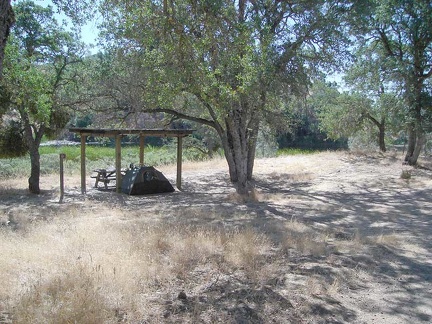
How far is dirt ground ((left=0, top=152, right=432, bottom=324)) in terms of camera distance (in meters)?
4.38

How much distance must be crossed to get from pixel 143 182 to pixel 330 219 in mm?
7740

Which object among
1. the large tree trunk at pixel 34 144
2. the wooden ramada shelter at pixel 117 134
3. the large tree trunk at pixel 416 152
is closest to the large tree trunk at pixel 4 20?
the wooden ramada shelter at pixel 117 134

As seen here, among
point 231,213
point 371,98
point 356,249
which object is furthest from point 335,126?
point 356,249

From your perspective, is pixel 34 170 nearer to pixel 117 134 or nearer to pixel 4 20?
pixel 117 134

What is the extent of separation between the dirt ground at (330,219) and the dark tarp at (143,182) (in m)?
0.58

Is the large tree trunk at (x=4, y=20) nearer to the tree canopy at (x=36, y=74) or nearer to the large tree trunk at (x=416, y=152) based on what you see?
the tree canopy at (x=36, y=74)

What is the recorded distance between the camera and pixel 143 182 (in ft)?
50.1

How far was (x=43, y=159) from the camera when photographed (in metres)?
27.3

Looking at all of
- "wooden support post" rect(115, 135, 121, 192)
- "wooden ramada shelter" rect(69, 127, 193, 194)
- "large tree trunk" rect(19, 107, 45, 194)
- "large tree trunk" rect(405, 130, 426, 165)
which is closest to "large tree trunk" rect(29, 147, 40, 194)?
"large tree trunk" rect(19, 107, 45, 194)

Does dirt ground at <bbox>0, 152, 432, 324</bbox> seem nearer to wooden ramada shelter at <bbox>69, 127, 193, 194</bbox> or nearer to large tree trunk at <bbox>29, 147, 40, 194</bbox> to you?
large tree trunk at <bbox>29, 147, 40, 194</bbox>

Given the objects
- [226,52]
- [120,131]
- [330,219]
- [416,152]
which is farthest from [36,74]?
[416,152]

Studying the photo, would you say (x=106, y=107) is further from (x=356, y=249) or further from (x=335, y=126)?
(x=335, y=126)

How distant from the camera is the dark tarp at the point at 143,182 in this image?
Result: 15125mm

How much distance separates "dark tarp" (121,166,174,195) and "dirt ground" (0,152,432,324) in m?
0.58
